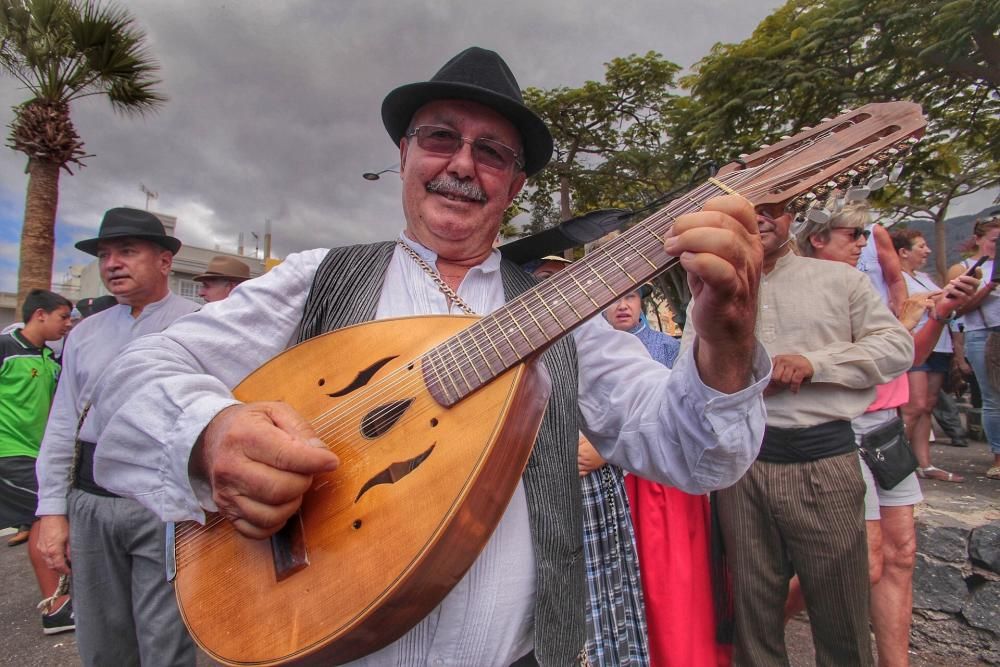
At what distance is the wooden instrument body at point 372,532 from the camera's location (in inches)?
42.6

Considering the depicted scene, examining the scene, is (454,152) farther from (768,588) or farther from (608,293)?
(768,588)

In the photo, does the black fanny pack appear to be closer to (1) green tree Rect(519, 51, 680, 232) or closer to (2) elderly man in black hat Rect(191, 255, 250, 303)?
(2) elderly man in black hat Rect(191, 255, 250, 303)

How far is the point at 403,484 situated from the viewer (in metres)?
1.18

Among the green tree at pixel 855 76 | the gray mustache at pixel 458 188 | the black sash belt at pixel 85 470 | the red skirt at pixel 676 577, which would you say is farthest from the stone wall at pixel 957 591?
the green tree at pixel 855 76

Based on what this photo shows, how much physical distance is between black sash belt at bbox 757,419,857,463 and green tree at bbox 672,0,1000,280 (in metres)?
7.03

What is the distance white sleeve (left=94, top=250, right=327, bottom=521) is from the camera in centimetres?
120

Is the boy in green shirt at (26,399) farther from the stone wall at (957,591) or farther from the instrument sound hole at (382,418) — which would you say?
the stone wall at (957,591)

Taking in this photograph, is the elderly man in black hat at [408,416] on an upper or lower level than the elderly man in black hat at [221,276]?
lower

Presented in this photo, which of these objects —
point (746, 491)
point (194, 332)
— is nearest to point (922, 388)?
point (746, 491)

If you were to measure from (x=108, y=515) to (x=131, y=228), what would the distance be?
1753mm

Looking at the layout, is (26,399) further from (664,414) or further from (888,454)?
(888,454)

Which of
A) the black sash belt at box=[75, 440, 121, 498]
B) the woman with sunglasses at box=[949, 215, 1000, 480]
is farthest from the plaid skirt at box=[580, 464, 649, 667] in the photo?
the woman with sunglasses at box=[949, 215, 1000, 480]

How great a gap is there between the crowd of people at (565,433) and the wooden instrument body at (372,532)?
4.6 inches

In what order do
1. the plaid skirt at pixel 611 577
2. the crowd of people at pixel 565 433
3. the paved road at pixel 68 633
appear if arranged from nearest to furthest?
the crowd of people at pixel 565 433 < the plaid skirt at pixel 611 577 < the paved road at pixel 68 633
